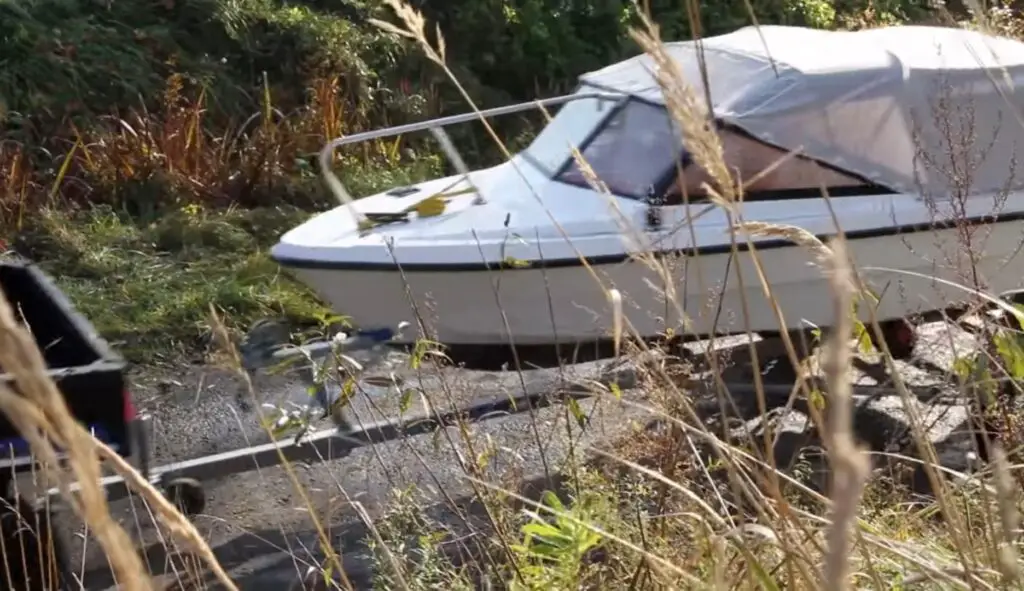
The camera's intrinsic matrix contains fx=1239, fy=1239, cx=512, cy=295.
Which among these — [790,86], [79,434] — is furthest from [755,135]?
[79,434]

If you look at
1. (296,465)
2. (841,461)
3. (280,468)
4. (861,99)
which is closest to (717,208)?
(861,99)

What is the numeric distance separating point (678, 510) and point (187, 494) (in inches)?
92.2

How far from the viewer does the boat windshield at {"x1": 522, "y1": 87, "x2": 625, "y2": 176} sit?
527 cm

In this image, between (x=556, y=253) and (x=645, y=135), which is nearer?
(x=556, y=253)

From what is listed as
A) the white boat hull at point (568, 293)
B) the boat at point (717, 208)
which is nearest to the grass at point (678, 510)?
the white boat hull at point (568, 293)

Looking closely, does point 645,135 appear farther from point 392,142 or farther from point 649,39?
point 392,142

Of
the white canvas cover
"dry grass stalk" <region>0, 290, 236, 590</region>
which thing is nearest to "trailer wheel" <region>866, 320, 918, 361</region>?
the white canvas cover

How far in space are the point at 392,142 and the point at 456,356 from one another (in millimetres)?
4754

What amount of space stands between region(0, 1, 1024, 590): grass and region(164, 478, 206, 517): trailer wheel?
473 mm

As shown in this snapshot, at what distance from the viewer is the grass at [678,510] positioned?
2.87 feet

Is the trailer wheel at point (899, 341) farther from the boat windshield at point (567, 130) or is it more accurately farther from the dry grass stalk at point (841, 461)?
the dry grass stalk at point (841, 461)

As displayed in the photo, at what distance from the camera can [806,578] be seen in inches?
62.3

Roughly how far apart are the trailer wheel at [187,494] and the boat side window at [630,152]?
6.08ft

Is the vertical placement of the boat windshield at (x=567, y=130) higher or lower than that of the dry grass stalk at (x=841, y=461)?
lower
